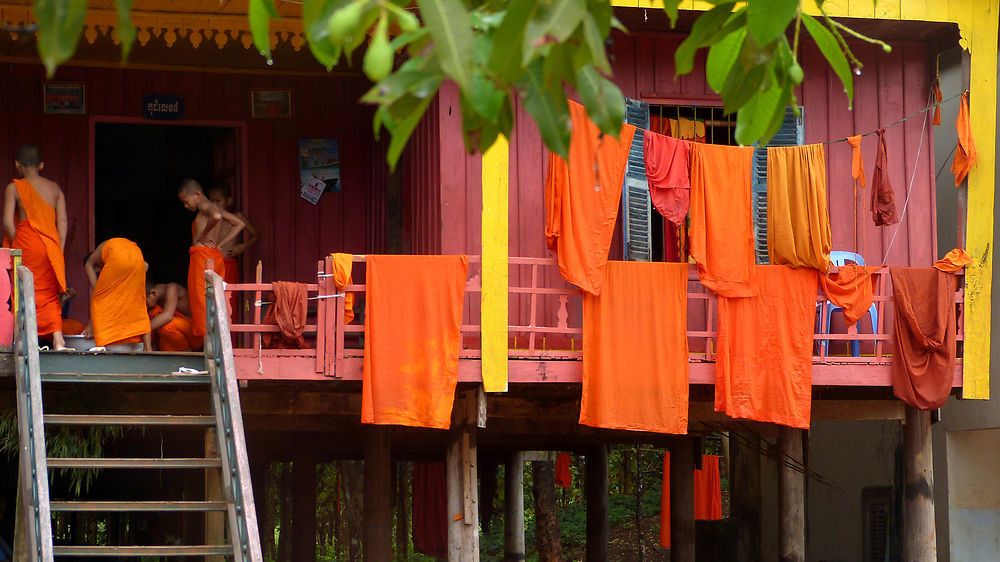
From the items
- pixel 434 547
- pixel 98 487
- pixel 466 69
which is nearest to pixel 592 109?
pixel 466 69

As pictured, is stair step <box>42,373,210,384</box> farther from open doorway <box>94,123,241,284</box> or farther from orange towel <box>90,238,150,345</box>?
open doorway <box>94,123,241,284</box>

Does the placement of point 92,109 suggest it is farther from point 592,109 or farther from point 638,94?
point 592,109

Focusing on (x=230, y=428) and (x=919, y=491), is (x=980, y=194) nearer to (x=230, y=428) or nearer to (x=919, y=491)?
(x=919, y=491)

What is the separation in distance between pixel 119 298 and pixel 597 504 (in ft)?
25.9

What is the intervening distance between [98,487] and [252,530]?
7.84 m

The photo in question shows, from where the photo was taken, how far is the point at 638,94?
10109 mm

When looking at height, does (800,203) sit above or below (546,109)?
above

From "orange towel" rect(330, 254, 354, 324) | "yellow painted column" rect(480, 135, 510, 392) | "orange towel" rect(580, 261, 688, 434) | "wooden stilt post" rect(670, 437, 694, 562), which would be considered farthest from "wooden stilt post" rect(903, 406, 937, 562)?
"orange towel" rect(330, 254, 354, 324)

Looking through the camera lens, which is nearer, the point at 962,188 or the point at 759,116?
the point at 759,116

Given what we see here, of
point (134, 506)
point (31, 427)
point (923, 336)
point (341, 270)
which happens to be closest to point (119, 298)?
point (341, 270)

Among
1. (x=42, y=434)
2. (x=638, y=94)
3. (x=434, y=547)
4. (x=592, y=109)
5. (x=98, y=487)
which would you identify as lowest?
(x=434, y=547)

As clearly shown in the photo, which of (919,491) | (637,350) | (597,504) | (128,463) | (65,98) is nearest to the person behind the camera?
(128,463)

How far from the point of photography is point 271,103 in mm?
11492

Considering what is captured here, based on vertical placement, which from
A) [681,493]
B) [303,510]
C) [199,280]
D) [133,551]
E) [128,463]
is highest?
[199,280]
